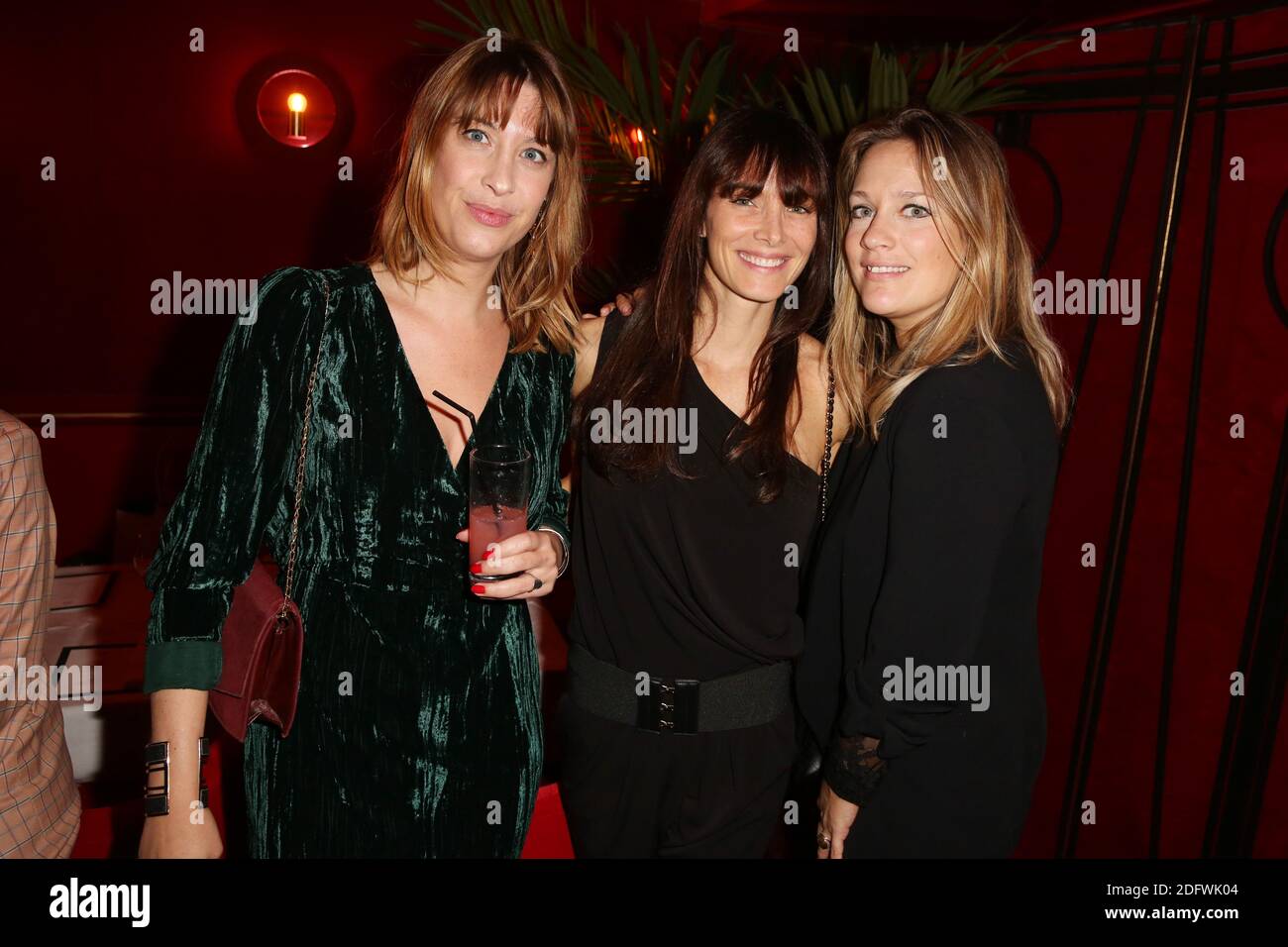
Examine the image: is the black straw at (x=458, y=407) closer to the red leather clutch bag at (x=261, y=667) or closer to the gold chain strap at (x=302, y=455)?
the gold chain strap at (x=302, y=455)

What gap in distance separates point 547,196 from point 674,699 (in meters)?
0.94

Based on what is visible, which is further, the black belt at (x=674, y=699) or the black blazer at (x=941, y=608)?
the black belt at (x=674, y=699)

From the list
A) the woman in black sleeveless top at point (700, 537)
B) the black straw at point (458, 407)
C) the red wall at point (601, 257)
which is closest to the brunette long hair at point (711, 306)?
the woman in black sleeveless top at point (700, 537)

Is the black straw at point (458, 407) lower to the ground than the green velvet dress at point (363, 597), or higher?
higher

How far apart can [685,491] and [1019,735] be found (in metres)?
0.75

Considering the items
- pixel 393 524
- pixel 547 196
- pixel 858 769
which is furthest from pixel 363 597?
pixel 858 769

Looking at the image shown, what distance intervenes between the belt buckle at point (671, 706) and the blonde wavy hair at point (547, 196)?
2.13ft

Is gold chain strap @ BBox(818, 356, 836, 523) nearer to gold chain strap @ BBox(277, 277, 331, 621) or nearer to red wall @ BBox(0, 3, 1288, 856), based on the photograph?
gold chain strap @ BBox(277, 277, 331, 621)

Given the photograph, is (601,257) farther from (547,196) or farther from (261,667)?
(261,667)

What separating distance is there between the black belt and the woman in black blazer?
6.0 inches

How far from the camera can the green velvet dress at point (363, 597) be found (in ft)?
4.91

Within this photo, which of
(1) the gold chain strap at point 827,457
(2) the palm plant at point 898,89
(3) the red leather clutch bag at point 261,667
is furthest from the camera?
(2) the palm plant at point 898,89
